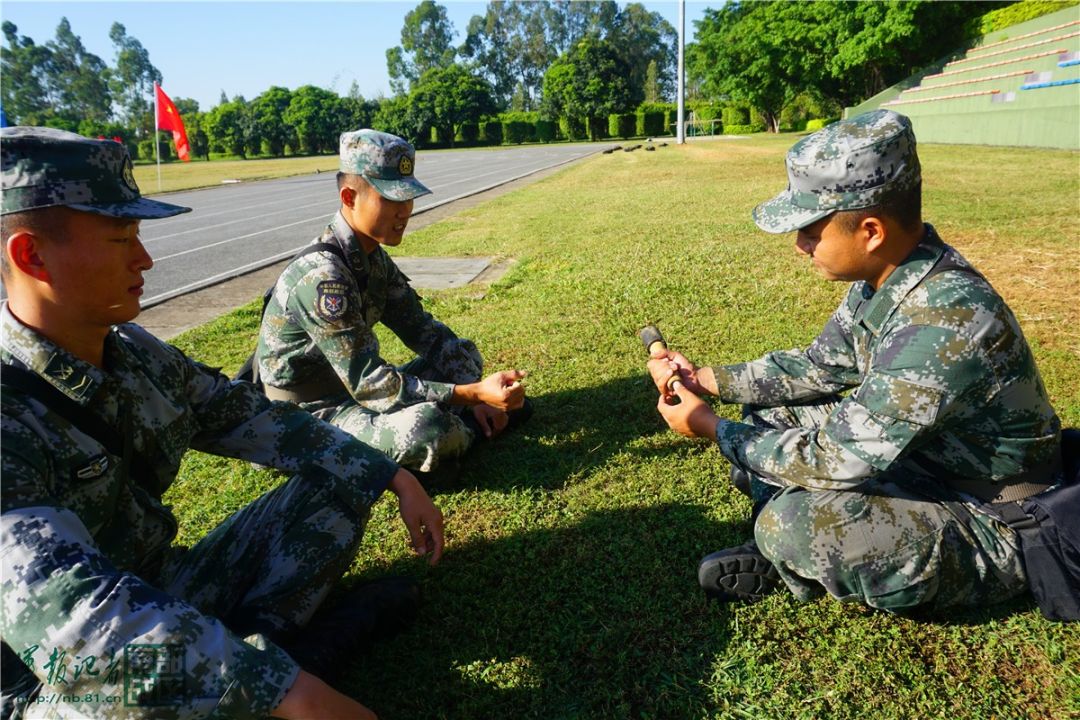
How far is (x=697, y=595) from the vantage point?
2.48m

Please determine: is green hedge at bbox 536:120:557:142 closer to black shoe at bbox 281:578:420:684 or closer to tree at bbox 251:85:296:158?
tree at bbox 251:85:296:158

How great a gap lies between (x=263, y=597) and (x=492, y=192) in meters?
16.0

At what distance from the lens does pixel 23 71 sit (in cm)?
9206

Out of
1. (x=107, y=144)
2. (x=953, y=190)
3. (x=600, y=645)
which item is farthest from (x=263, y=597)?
(x=953, y=190)

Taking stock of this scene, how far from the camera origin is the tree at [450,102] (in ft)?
212

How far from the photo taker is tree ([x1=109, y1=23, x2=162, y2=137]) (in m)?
94.8

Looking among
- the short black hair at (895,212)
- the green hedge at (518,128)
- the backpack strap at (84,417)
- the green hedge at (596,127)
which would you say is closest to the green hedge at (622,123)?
the green hedge at (596,127)

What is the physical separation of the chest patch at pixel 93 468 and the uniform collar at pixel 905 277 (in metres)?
2.22

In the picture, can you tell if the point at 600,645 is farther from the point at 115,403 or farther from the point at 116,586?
the point at 115,403

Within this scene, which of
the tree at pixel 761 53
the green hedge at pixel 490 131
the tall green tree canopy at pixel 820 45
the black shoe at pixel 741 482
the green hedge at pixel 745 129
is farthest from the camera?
the green hedge at pixel 490 131

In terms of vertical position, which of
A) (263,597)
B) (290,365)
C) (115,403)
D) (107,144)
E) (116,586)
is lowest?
(263,597)

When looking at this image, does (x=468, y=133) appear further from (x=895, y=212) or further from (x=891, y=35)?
(x=895, y=212)

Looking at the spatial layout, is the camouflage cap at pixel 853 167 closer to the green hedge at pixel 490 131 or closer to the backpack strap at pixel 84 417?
the backpack strap at pixel 84 417

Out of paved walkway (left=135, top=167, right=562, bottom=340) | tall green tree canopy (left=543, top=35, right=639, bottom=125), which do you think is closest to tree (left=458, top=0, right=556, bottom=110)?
tall green tree canopy (left=543, top=35, right=639, bottom=125)
